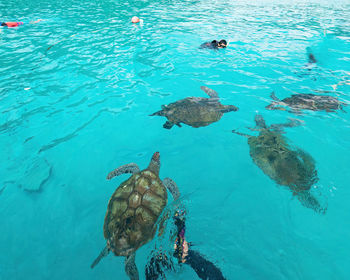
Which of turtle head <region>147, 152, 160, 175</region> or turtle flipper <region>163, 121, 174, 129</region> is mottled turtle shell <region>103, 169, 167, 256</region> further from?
turtle flipper <region>163, 121, 174, 129</region>

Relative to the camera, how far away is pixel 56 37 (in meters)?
13.0

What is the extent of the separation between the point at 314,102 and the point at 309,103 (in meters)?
0.19

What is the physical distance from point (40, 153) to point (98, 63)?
645 centimetres

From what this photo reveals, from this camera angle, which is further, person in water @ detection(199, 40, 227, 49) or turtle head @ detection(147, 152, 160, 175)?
person in water @ detection(199, 40, 227, 49)

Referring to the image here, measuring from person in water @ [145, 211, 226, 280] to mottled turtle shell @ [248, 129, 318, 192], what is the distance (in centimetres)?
227

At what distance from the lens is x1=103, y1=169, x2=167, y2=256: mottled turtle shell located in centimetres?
298

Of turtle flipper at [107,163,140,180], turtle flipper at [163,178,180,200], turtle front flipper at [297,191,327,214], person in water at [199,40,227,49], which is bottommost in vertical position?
turtle flipper at [107,163,140,180]

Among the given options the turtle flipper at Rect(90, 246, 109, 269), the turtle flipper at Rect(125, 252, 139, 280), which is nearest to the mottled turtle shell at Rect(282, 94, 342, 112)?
the turtle flipper at Rect(125, 252, 139, 280)

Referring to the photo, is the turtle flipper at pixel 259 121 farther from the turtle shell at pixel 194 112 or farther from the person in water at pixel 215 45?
the person in water at pixel 215 45

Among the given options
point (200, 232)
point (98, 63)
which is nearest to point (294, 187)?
point (200, 232)

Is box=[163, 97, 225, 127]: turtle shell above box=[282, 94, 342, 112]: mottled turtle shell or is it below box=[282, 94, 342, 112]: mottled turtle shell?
below

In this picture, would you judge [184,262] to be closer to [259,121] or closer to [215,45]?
[259,121]

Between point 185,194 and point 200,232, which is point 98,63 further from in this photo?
point 200,232

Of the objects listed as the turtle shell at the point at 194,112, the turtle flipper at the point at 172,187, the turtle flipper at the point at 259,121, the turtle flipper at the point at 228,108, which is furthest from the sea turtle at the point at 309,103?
the turtle flipper at the point at 172,187
